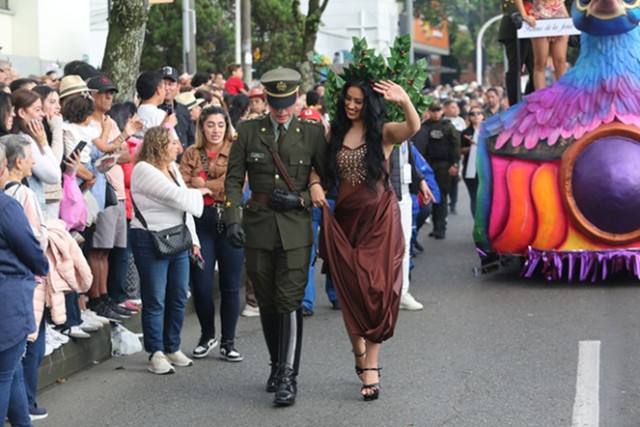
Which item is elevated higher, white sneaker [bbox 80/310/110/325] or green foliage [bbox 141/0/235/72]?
green foliage [bbox 141/0/235/72]

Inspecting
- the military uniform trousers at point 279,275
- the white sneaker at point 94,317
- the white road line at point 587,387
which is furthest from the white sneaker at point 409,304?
the military uniform trousers at point 279,275

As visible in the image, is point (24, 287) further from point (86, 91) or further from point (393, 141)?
point (86, 91)

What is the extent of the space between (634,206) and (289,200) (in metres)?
4.49

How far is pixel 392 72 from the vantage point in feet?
26.6

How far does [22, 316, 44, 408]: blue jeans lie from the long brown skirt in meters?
1.74

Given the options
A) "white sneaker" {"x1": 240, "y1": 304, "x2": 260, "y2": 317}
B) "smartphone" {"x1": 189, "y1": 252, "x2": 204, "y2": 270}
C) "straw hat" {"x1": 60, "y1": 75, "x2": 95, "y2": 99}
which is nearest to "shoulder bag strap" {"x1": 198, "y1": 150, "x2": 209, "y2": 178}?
"smartphone" {"x1": 189, "y1": 252, "x2": 204, "y2": 270}

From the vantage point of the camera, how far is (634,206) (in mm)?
10594

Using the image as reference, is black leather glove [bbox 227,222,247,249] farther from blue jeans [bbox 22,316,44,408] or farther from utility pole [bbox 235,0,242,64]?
utility pole [bbox 235,0,242,64]

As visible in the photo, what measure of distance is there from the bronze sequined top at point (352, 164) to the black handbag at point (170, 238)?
125cm

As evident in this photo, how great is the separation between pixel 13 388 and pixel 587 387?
3.32 metres

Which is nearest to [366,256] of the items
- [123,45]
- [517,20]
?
[517,20]

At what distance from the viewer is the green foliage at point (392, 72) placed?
7664 mm

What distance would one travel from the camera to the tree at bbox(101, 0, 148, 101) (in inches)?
473

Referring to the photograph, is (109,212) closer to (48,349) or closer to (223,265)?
(223,265)
